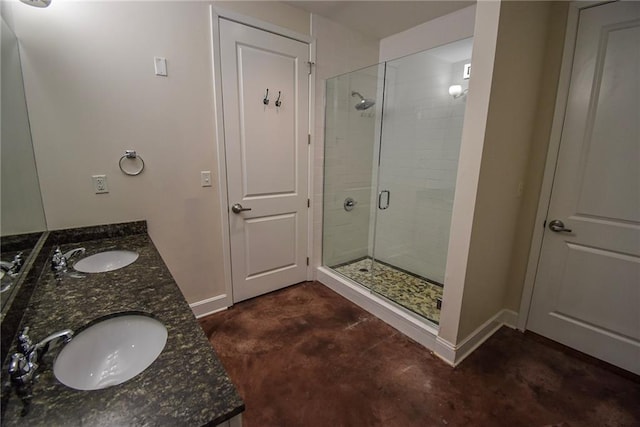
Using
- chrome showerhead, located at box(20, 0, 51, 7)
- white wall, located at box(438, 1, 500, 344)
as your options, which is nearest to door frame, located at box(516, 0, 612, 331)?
white wall, located at box(438, 1, 500, 344)

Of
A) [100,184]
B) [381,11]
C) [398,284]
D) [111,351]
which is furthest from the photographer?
[398,284]

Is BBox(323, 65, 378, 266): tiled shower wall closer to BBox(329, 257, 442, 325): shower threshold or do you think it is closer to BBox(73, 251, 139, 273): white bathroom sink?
BBox(329, 257, 442, 325): shower threshold

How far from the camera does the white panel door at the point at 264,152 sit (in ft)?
7.12

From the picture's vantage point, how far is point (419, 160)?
2.88m

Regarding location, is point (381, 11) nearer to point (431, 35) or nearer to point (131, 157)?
point (431, 35)

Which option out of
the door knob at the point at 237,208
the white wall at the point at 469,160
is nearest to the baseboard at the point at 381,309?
the white wall at the point at 469,160

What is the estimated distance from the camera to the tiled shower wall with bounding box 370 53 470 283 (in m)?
2.62

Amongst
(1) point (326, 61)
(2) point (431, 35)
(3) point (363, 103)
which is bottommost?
(3) point (363, 103)

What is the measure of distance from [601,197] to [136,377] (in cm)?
255

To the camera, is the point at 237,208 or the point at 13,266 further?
the point at 237,208

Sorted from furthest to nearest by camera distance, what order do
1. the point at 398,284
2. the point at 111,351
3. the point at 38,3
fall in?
the point at 398,284 < the point at 38,3 < the point at 111,351

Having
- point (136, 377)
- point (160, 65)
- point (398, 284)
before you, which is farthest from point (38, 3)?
point (398, 284)

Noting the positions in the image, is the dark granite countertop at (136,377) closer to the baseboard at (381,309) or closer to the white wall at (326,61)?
the baseboard at (381,309)

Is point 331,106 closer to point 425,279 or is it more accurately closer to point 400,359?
point 425,279
